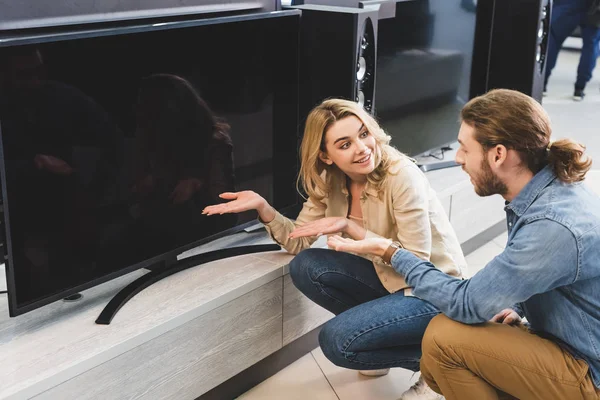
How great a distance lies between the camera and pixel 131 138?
205 cm

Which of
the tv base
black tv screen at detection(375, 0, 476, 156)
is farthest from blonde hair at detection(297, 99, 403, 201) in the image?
black tv screen at detection(375, 0, 476, 156)

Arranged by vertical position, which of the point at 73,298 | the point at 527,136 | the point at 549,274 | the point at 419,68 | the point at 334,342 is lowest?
the point at 334,342

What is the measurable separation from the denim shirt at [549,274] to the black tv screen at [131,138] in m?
0.77

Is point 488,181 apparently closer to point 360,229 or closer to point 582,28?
point 360,229

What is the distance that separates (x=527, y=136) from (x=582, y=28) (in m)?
4.28

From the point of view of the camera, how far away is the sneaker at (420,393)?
227 cm

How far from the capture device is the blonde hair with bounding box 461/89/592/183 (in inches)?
69.7

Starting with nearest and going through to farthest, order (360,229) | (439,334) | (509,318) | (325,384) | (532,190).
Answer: (532,190) < (439,334) < (509,318) < (360,229) < (325,384)

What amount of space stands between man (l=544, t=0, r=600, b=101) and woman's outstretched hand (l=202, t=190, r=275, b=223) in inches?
155

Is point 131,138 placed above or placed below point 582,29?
above

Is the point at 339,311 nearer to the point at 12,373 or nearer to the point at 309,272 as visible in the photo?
the point at 309,272

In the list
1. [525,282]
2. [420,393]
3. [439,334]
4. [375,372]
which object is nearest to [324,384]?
[375,372]

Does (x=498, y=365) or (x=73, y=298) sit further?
(x=73, y=298)

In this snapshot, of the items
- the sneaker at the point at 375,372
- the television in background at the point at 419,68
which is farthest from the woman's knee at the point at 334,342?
the television in background at the point at 419,68
